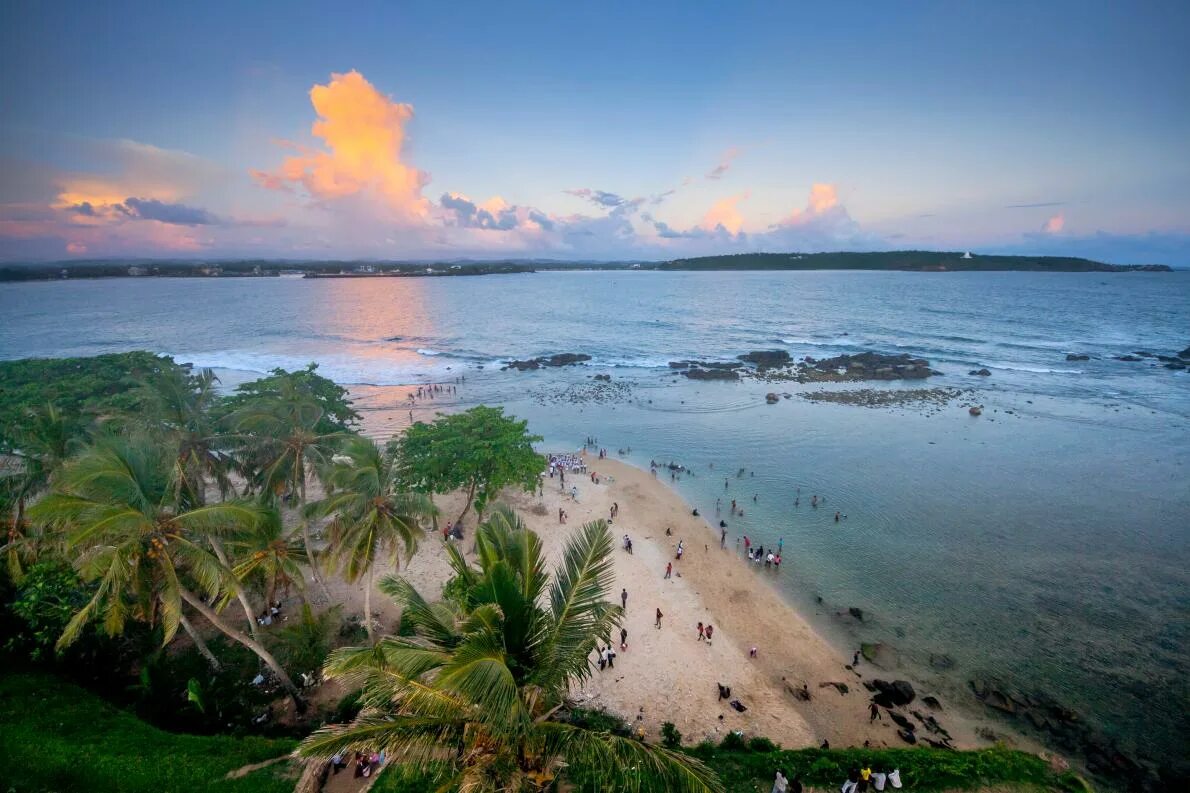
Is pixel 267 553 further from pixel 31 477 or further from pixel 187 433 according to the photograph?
pixel 31 477

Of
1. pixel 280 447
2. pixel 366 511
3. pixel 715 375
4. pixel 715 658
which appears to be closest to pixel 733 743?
pixel 715 658

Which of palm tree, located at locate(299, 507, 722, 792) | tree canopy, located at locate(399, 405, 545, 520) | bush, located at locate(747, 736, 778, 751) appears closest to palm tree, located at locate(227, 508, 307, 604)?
tree canopy, located at locate(399, 405, 545, 520)

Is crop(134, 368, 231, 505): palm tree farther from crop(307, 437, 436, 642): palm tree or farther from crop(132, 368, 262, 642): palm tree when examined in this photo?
crop(307, 437, 436, 642): palm tree

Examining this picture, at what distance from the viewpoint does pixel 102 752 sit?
12141mm

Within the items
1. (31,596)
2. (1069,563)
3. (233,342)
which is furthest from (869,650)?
(233,342)

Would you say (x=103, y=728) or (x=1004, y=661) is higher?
(x=103, y=728)

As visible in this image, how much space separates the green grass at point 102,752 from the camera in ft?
37.4

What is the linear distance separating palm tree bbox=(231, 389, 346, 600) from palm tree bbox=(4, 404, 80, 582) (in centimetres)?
501

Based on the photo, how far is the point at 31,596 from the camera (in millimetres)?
14266

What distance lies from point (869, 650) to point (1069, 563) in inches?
586

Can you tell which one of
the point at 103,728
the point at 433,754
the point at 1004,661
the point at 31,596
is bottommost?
the point at 1004,661

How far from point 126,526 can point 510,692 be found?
973cm

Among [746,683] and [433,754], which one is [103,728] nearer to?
[433,754]

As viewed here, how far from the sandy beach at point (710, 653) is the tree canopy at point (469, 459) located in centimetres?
375
